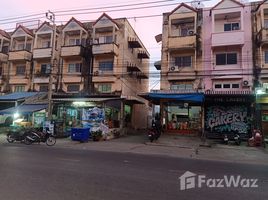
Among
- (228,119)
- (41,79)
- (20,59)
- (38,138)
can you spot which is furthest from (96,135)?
(20,59)

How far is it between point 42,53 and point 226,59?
20.0 m

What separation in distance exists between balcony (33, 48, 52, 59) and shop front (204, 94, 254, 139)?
18299mm

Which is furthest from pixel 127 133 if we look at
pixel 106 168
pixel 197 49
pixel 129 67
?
pixel 106 168

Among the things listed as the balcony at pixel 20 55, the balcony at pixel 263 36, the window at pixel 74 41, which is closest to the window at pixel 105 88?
the window at pixel 74 41

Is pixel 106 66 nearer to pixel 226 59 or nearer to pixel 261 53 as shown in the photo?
pixel 226 59

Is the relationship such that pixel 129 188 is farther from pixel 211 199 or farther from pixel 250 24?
pixel 250 24

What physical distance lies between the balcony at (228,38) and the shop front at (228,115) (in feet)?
17.0

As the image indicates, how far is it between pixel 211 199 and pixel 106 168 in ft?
14.0

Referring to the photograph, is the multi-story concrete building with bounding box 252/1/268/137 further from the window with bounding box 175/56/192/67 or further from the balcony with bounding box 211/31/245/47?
the window with bounding box 175/56/192/67

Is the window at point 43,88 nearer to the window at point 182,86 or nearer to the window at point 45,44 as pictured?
the window at point 45,44

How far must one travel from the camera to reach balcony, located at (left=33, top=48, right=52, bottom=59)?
30406 millimetres

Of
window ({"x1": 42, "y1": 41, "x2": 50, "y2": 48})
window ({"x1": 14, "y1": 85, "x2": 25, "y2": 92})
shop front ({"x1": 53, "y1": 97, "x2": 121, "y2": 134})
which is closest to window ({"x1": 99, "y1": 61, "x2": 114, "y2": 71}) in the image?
shop front ({"x1": 53, "y1": 97, "x2": 121, "y2": 134})

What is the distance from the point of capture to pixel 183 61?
2627 cm

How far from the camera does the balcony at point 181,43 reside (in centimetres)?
2530
